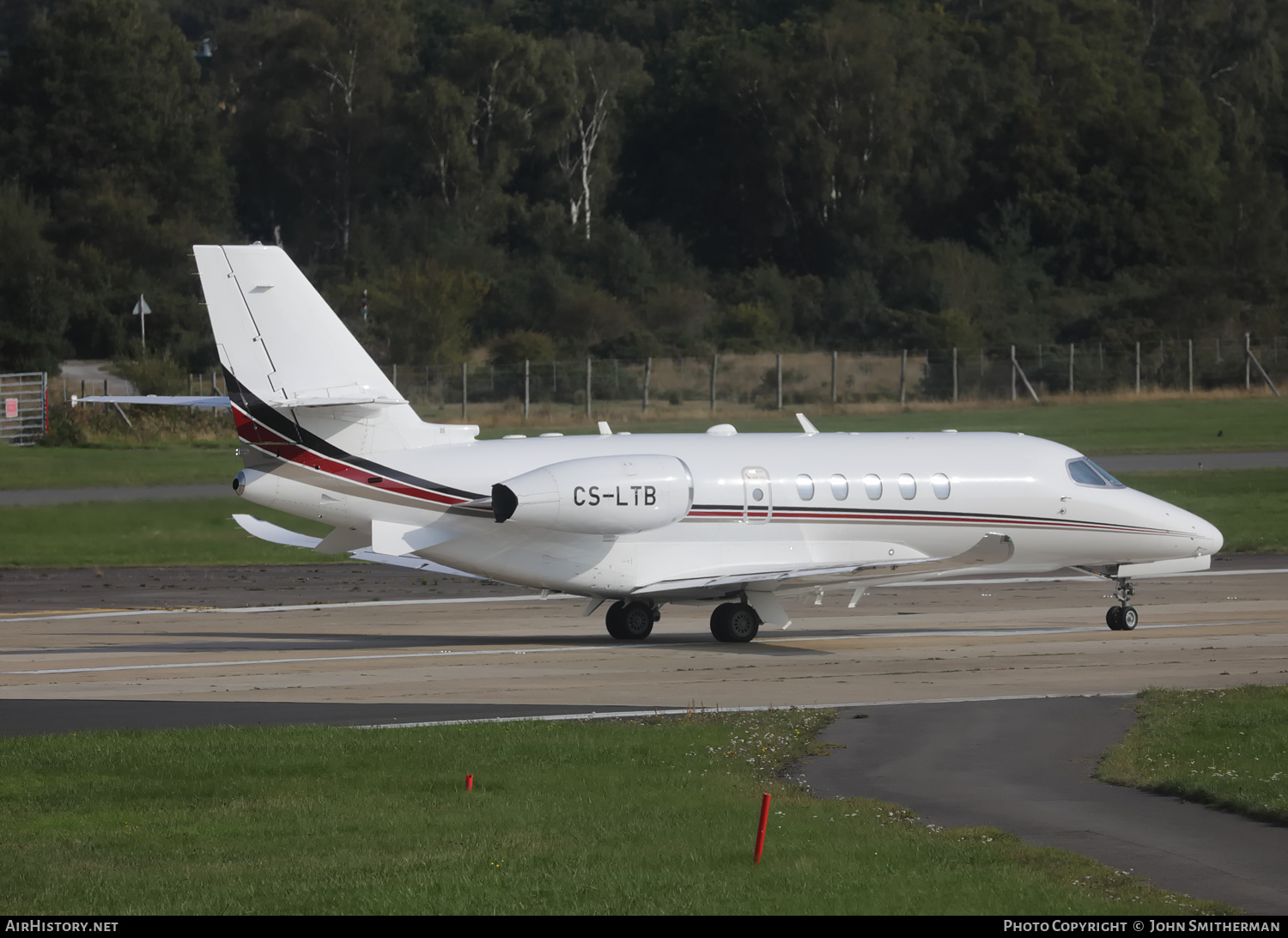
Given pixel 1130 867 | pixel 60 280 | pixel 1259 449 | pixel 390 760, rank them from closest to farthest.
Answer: pixel 1130 867, pixel 390 760, pixel 1259 449, pixel 60 280

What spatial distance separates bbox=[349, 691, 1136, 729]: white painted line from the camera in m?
18.5

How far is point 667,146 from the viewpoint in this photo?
104 metres

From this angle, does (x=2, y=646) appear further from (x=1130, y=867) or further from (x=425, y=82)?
(x=425, y=82)

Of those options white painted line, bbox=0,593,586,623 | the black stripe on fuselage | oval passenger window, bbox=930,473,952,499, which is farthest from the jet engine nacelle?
white painted line, bbox=0,593,586,623

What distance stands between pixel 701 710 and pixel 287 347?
8.41 meters

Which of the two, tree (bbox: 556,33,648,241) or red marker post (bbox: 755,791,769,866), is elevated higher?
tree (bbox: 556,33,648,241)

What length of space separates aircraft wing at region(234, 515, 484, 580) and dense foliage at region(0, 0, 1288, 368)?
189 ft

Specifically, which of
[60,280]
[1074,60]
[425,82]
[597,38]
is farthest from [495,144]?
[1074,60]

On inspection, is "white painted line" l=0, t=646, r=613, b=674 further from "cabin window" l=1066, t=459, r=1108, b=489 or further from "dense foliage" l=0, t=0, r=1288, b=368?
"dense foliage" l=0, t=0, r=1288, b=368

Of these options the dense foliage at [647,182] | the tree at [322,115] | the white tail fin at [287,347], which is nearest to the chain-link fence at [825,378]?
the dense foliage at [647,182]

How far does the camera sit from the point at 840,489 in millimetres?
26375

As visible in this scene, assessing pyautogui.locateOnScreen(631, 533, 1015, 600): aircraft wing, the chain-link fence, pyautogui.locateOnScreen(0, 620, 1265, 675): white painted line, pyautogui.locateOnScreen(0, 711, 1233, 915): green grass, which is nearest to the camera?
pyautogui.locateOnScreen(0, 711, 1233, 915): green grass

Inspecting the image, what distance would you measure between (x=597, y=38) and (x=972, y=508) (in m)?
86.8

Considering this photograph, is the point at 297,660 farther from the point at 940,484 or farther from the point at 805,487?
the point at 940,484
